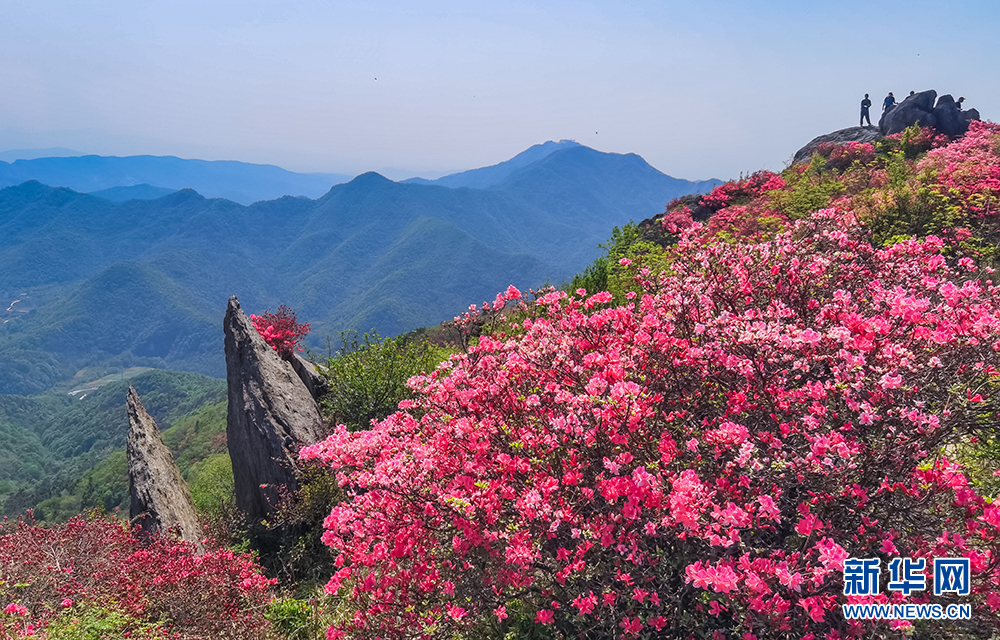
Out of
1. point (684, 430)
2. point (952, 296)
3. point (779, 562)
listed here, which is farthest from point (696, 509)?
point (952, 296)

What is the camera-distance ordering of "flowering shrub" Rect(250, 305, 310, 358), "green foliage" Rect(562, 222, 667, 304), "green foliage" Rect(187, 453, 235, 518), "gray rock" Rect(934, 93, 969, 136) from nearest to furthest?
"green foliage" Rect(187, 453, 235, 518)
"green foliage" Rect(562, 222, 667, 304)
"flowering shrub" Rect(250, 305, 310, 358)
"gray rock" Rect(934, 93, 969, 136)

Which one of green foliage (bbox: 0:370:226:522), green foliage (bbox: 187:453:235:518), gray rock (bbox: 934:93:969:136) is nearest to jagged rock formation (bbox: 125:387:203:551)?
green foliage (bbox: 187:453:235:518)

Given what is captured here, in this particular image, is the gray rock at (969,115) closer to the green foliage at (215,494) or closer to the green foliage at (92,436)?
the green foliage at (215,494)

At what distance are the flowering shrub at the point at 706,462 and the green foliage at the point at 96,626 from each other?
8.71ft

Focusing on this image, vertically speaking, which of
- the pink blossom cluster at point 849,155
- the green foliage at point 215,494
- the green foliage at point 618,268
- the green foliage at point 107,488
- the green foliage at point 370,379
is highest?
the pink blossom cluster at point 849,155

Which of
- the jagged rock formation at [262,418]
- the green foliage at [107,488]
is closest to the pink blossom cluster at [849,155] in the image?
the jagged rock formation at [262,418]

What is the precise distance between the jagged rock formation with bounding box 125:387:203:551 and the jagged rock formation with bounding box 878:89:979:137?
3631cm

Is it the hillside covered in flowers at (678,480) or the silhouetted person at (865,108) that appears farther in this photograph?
the silhouetted person at (865,108)

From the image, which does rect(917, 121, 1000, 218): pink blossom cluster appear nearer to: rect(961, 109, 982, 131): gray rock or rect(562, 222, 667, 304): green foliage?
rect(562, 222, 667, 304): green foliage

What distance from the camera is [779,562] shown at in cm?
331

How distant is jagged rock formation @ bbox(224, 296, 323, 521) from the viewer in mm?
9789

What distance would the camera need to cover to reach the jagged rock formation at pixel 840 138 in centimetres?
Answer: 3118

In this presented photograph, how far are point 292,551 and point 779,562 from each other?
8.23 meters

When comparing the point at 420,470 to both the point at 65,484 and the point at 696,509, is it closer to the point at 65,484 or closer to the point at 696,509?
the point at 696,509
